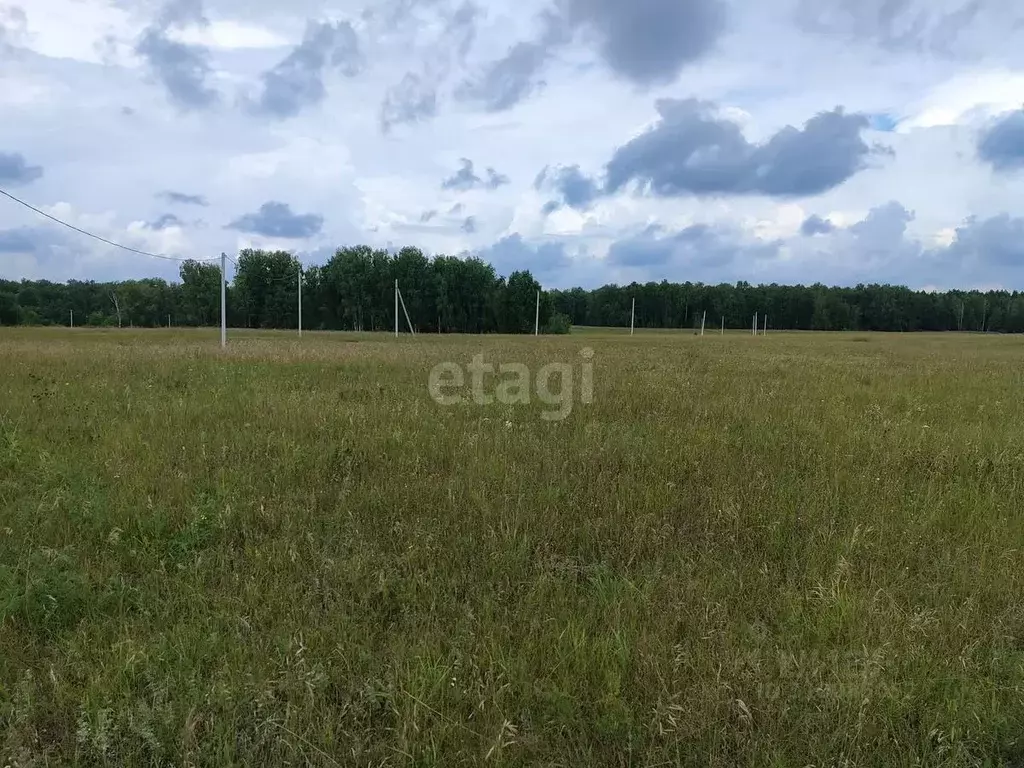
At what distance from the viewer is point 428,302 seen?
9519 centimetres

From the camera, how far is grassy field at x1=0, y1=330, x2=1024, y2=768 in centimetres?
248

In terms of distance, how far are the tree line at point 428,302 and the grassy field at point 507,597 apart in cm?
8849

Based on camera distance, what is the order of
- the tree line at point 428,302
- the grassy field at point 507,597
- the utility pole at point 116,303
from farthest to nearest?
the utility pole at point 116,303
the tree line at point 428,302
the grassy field at point 507,597

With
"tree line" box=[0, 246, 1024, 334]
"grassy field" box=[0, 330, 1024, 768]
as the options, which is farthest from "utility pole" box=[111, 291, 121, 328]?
"grassy field" box=[0, 330, 1024, 768]

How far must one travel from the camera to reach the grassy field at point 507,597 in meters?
2.48

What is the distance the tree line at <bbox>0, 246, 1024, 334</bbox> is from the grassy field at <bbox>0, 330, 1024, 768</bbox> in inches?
3484

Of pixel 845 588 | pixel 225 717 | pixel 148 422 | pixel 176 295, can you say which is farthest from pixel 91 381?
pixel 176 295

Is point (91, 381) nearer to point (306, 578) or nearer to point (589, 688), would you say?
point (306, 578)

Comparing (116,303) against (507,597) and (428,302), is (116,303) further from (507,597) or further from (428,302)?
(507,597)

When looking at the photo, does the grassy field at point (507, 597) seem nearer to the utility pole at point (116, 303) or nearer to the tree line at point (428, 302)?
the tree line at point (428, 302)

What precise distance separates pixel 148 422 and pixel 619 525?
5.98m

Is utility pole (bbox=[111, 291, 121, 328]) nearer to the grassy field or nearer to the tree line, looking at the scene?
the tree line

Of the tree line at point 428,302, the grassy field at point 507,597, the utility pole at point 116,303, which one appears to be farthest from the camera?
the utility pole at point 116,303

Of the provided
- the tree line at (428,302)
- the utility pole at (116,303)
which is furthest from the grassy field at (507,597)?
the utility pole at (116,303)
